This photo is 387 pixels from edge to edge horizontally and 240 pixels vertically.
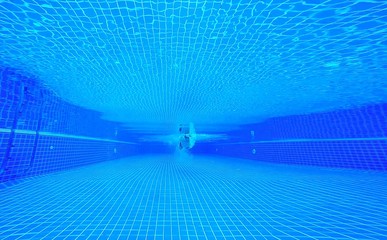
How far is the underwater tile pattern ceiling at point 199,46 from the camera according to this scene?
2.90 metres

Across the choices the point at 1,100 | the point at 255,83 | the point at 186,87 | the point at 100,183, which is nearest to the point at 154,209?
the point at 100,183

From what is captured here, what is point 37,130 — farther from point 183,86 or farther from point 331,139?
point 331,139

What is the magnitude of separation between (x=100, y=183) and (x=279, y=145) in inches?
395

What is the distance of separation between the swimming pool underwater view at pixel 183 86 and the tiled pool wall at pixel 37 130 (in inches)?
1.8

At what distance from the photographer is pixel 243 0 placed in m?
2.71

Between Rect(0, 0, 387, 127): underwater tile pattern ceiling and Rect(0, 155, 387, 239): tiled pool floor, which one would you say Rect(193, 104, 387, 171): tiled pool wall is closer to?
Rect(0, 0, 387, 127): underwater tile pattern ceiling

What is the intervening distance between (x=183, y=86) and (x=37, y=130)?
4099mm

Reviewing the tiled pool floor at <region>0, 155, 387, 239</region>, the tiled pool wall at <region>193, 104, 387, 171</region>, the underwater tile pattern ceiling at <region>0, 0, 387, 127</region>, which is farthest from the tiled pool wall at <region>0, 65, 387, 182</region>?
the tiled pool floor at <region>0, 155, 387, 239</region>

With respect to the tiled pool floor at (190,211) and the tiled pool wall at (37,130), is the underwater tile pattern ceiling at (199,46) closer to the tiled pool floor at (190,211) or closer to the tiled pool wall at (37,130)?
the tiled pool wall at (37,130)

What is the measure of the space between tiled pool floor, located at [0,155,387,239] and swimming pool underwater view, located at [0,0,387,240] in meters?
0.03

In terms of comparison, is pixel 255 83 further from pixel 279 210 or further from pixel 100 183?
pixel 100 183

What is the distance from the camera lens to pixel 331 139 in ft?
31.7

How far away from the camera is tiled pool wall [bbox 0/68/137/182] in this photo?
18.2ft

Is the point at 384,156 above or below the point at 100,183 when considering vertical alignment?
above
